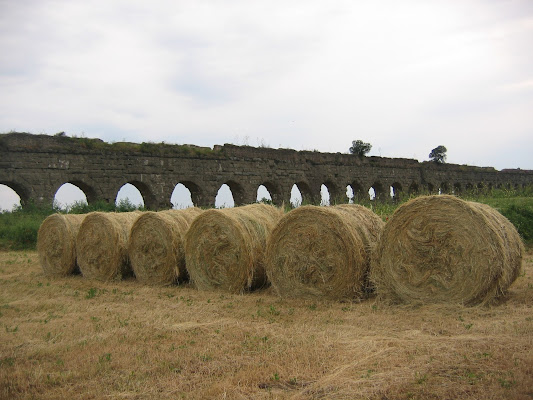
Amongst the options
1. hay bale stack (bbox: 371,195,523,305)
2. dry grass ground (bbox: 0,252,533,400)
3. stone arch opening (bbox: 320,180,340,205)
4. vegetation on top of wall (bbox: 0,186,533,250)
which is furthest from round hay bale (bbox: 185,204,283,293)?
stone arch opening (bbox: 320,180,340,205)

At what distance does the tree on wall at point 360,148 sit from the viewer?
23250 mm

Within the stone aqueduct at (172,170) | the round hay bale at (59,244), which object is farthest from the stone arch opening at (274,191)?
the round hay bale at (59,244)

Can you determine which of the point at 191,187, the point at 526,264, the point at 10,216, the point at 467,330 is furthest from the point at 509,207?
the point at 10,216

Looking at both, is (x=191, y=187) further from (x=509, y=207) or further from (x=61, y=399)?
(x=61, y=399)

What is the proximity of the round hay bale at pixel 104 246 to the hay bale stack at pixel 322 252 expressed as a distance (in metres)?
3.34

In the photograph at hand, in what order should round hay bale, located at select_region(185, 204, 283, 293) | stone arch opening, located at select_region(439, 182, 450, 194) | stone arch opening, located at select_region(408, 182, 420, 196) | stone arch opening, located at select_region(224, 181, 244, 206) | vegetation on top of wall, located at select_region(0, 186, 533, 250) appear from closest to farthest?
round hay bale, located at select_region(185, 204, 283, 293), vegetation on top of wall, located at select_region(0, 186, 533, 250), stone arch opening, located at select_region(224, 181, 244, 206), stone arch opening, located at select_region(408, 182, 420, 196), stone arch opening, located at select_region(439, 182, 450, 194)

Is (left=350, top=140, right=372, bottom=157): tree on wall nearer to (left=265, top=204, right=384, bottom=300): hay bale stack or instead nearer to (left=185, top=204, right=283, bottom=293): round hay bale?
(left=185, top=204, right=283, bottom=293): round hay bale

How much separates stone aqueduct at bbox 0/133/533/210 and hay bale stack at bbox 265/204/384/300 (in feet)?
32.5

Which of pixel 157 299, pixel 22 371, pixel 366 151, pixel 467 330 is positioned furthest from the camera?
pixel 366 151

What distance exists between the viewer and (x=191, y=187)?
695 inches

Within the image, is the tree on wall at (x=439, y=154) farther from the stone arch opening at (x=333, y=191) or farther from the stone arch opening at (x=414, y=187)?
the stone arch opening at (x=333, y=191)

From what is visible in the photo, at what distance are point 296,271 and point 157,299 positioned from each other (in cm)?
202

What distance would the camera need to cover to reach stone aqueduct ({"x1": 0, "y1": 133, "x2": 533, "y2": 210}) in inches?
574

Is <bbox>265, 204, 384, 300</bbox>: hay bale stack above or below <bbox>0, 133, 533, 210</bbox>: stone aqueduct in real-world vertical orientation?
below
